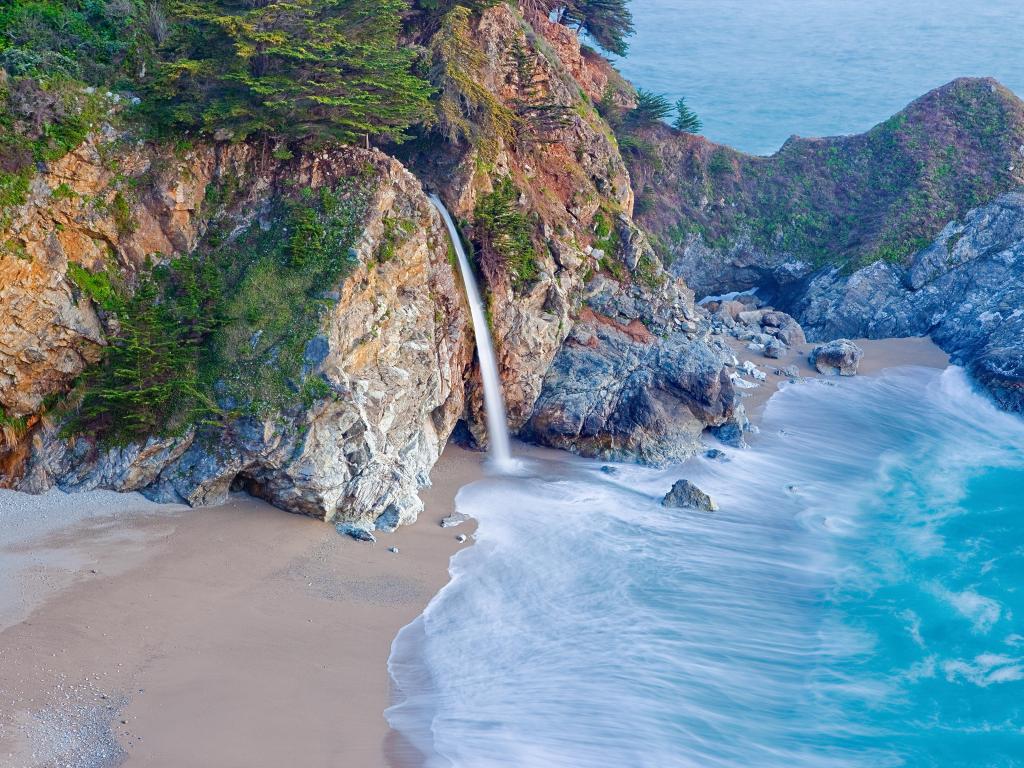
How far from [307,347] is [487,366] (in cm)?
531

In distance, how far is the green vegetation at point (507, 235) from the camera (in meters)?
20.7

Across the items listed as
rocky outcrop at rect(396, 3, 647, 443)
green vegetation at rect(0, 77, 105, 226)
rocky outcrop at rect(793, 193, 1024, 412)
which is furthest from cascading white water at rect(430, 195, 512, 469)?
rocky outcrop at rect(793, 193, 1024, 412)

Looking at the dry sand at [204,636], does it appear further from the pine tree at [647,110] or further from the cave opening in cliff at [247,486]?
the pine tree at [647,110]

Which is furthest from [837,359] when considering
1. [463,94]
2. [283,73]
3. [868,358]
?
[283,73]

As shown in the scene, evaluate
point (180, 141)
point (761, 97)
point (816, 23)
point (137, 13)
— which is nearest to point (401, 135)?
point (180, 141)

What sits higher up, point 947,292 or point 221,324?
point 947,292

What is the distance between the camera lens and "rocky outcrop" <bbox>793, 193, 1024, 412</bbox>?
99.3 ft

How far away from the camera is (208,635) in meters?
13.4

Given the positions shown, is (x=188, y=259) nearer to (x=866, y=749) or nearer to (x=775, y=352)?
(x=866, y=749)

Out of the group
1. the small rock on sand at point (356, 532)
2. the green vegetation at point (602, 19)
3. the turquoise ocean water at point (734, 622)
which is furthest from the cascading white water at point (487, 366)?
the green vegetation at point (602, 19)

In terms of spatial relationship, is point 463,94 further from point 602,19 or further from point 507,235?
point 602,19

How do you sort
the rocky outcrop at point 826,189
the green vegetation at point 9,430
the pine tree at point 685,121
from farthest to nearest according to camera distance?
1. the pine tree at point 685,121
2. the rocky outcrop at point 826,189
3. the green vegetation at point 9,430

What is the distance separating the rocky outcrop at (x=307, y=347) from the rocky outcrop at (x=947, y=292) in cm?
2013

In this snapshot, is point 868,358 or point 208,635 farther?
point 868,358
